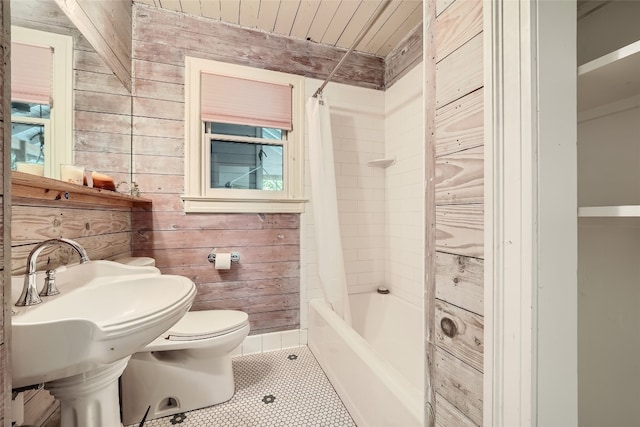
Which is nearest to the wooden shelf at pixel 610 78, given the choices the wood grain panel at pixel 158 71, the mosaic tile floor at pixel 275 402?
the mosaic tile floor at pixel 275 402

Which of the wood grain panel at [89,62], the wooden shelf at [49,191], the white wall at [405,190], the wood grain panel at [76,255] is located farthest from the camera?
the white wall at [405,190]

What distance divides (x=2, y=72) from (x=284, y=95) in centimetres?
165

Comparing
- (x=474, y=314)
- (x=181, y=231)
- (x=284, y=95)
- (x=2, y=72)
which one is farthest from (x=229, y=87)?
(x=474, y=314)

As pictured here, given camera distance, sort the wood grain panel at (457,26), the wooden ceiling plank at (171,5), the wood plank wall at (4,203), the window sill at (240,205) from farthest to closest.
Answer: the window sill at (240,205)
the wooden ceiling plank at (171,5)
the wood grain panel at (457,26)
the wood plank wall at (4,203)

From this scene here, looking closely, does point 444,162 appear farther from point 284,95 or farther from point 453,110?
point 284,95

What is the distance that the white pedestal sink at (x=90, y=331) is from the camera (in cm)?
59

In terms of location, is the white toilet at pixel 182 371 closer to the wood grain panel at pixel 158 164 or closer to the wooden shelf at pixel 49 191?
the wooden shelf at pixel 49 191

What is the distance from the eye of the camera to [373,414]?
43.8 inches

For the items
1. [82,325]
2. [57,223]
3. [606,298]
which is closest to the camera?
[82,325]

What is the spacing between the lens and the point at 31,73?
87 centimetres

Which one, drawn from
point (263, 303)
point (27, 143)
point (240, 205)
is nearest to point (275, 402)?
point (263, 303)

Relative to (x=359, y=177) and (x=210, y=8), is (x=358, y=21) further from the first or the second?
(x=359, y=177)

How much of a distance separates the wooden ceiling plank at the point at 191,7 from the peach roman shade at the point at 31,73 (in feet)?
3.39

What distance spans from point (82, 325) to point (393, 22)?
7.50 ft
